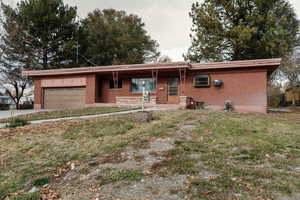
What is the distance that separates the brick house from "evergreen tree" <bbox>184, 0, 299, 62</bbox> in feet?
11.5

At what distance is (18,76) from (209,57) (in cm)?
1984

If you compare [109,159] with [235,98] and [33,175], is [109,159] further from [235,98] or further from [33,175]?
[235,98]

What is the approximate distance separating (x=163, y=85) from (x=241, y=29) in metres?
7.60

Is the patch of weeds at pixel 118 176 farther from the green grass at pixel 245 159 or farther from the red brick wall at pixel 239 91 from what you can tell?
the red brick wall at pixel 239 91

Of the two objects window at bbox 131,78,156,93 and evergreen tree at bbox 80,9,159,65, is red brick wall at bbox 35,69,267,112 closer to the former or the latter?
window at bbox 131,78,156,93

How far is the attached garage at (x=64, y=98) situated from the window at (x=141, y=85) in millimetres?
3553

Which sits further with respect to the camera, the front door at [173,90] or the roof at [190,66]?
the front door at [173,90]

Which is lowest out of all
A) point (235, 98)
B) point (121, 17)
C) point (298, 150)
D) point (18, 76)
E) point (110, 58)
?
point (298, 150)

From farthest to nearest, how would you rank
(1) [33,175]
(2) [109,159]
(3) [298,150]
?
1. (3) [298,150]
2. (2) [109,159]
3. (1) [33,175]

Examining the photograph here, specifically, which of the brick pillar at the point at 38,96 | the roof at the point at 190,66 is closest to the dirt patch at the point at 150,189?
the roof at the point at 190,66

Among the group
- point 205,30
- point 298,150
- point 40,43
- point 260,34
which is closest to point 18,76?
point 40,43

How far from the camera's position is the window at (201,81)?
523 inches

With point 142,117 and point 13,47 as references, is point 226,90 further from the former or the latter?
point 13,47

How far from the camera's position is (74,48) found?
891 inches
